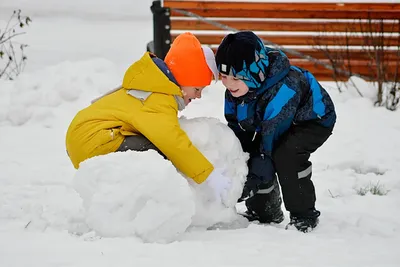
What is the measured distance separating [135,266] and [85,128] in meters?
1.10

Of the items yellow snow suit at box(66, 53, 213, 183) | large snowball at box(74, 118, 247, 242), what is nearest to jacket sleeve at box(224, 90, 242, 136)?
yellow snow suit at box(66, 53, 213, 183)

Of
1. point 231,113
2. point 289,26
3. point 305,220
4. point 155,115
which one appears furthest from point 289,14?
point 155,115

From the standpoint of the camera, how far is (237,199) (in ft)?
11.4

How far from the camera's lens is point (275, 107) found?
11.3 feet

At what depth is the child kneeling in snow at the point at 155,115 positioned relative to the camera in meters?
3.28

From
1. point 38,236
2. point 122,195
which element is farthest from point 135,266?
point 38,236

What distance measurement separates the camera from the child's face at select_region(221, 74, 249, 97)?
3.54 m

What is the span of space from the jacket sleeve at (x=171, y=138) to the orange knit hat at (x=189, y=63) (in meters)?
0.25

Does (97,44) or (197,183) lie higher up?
(197,183)

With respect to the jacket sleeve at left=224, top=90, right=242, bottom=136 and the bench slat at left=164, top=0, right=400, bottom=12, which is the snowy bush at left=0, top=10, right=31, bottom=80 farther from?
the jacket sleeve at left=224, top=90, right=242, bottom=136

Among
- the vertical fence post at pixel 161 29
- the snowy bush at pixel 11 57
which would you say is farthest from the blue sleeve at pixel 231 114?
the vertical fence post at pixel 161 29

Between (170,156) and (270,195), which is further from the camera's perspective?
(270,195)

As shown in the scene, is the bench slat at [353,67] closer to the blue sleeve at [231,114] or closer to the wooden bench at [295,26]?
the wooden bench at [295,26]

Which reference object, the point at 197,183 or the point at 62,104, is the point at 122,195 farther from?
the point at 62,104
